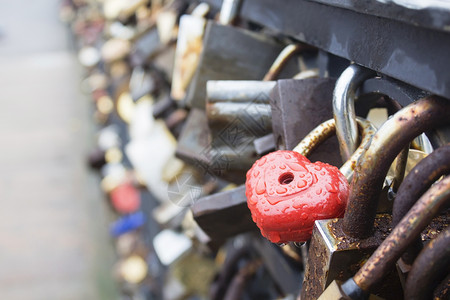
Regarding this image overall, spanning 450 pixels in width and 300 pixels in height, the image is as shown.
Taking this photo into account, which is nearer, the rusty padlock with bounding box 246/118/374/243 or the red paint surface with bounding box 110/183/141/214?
the rusty padlock with bounding box 246/118/374/243

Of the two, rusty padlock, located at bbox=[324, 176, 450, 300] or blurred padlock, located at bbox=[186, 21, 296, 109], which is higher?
rusty padlock, located at bbox=[324, 176, 450, 300]

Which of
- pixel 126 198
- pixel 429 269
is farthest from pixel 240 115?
pixel 126 198

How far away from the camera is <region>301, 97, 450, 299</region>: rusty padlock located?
37 cm

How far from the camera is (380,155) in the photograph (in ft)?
1.22

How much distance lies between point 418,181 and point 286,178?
0.11 metres

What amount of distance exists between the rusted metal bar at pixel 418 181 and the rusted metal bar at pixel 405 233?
15 mm

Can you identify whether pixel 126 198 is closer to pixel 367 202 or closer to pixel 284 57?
pixel 284 57

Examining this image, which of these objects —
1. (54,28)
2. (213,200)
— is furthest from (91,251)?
(54,28)

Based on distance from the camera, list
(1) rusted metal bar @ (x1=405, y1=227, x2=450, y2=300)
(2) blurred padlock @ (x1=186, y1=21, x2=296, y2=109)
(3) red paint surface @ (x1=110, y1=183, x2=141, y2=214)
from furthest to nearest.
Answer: (3) red paint surface @ (x1=110, y1=183, x2=141, y2=214), (2) blurred padlock @ (x1=186, y1=21, x2=296, y2=109), (1) rusted metal bar @ (x1=405, y1=227, x2=450, y2=300)

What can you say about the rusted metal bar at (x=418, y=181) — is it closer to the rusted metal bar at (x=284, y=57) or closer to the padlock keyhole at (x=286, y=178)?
the padlock keyhole at (x=286, y=178)

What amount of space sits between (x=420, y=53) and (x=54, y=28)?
17.4 ft

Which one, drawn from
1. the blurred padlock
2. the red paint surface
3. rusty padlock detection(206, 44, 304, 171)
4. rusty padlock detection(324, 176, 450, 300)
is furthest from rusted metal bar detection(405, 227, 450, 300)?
the red paint surface

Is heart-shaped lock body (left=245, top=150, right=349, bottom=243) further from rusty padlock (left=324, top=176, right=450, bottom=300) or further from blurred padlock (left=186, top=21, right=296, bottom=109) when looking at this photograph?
blurred padlock (left=186, top=21, right=296, bottom=109)

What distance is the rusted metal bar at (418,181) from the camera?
35cm
